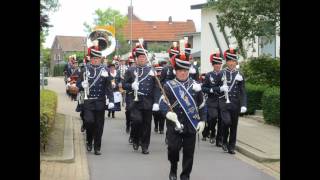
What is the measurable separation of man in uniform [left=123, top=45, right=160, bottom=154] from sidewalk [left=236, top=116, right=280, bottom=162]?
6.90ft

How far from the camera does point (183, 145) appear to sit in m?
9.20

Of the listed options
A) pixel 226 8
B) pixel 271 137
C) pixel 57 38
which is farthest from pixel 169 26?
pixel 271 137

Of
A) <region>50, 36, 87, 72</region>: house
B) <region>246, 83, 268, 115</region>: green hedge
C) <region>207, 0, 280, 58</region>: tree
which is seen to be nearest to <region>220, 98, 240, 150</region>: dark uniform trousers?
<region>207, 0, 280, 58</region>: tree

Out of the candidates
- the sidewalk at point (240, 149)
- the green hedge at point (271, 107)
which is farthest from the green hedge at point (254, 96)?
the green hedge at point (271, 107)

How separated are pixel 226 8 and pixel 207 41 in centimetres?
1622

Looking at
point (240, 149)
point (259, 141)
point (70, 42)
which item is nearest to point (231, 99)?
point (240, 149)

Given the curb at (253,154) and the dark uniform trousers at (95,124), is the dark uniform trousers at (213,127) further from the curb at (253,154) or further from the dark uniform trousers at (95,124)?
the dark uniform trousers at (95,124)

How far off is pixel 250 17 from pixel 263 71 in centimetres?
296

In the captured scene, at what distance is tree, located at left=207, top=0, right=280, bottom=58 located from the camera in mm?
18344

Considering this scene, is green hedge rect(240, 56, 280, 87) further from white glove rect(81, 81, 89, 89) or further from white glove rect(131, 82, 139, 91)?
white glove rect(81, 81, 89, 89)

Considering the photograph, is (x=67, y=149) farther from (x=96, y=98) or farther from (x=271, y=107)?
(x=271, y=107)

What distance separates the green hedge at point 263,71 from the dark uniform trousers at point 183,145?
12.5 meters
